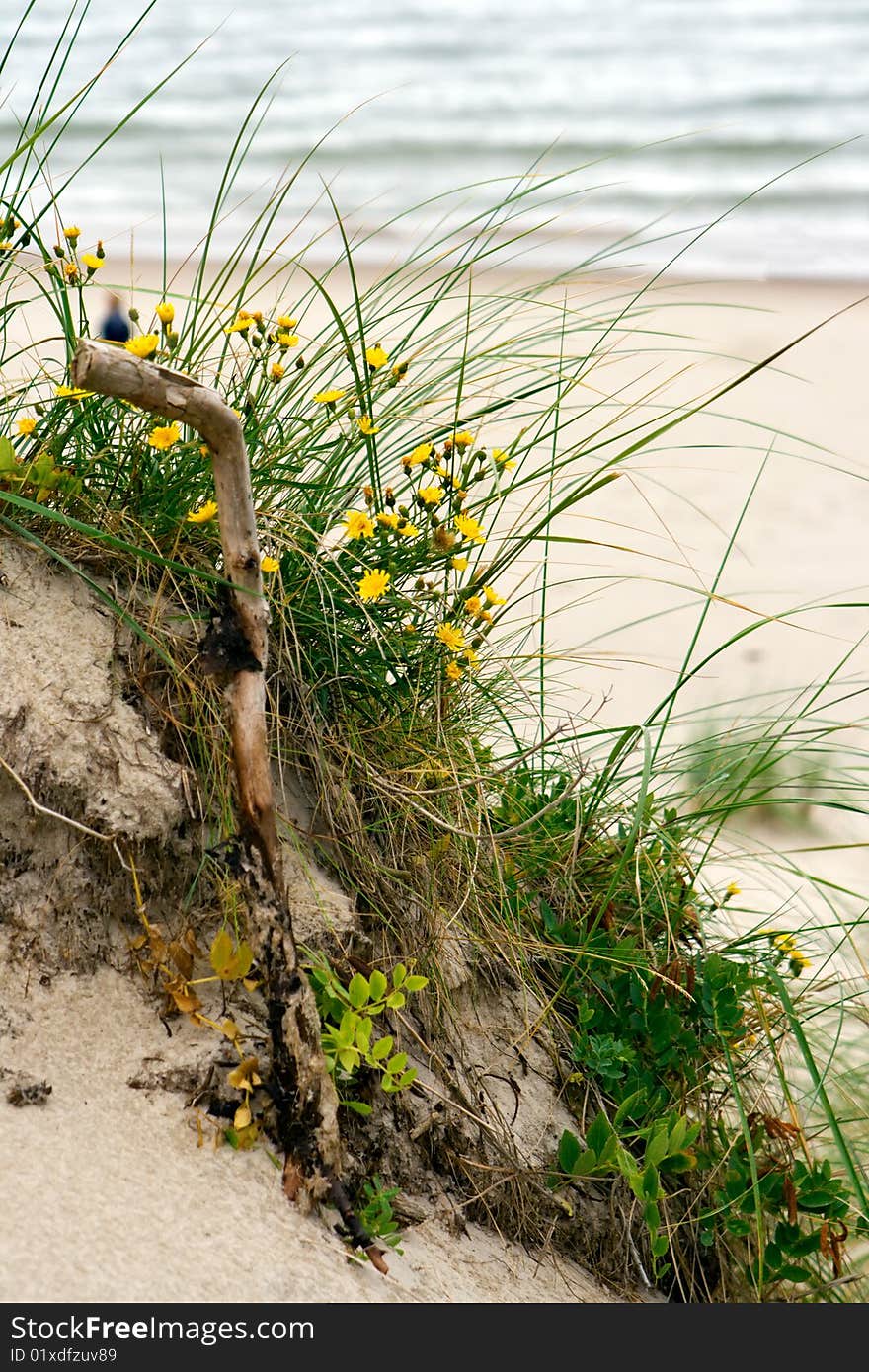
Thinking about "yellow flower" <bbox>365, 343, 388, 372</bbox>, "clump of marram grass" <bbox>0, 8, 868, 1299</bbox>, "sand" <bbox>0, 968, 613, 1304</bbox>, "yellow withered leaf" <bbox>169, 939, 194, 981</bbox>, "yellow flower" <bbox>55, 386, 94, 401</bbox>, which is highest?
"yellow flower" <bbox>365, 343, 388, 372</bbox>

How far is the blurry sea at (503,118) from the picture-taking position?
11.1 m

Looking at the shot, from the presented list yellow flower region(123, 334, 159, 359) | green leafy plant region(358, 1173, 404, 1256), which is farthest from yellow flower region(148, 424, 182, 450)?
green leafy plant region(358, 1173, 404, 1256)

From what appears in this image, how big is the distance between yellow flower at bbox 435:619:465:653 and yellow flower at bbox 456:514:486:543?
0.14m

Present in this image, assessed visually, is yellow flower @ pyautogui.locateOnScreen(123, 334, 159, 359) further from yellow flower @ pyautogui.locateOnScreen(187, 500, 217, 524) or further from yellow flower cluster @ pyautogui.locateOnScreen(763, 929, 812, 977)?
yellow flower cluster @ pyautogui.locateOnScreen(763, 929, 812, 977)

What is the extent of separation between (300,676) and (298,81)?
16994 mm

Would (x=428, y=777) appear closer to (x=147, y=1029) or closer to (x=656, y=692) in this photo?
(x=147, y=1029)

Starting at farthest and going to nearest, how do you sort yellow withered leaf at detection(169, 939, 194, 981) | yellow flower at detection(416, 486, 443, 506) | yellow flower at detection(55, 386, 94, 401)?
1. yellow flower at detection(416, 486, 443, 506)
2. yellow flower at detection(55, 386, 94, 401)
3. yellow withered leaf at detection(169, 939, 194, 981)

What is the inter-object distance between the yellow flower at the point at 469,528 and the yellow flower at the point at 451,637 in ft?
0.46

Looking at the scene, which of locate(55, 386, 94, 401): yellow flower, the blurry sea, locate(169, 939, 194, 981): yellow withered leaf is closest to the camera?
locate(169, 939, 194, 981): yellow withered leaf

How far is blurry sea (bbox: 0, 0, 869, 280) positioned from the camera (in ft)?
36.3

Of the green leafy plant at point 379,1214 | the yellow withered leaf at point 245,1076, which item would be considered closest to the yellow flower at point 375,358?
the yellow withered leaf at point 245,1076

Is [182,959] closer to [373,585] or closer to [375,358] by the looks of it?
[373,585]

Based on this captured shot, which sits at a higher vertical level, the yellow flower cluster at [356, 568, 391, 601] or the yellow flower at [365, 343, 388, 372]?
the yellow flower at [365, 343, 388, 372]

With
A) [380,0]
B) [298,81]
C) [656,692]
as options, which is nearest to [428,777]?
[656,692]
